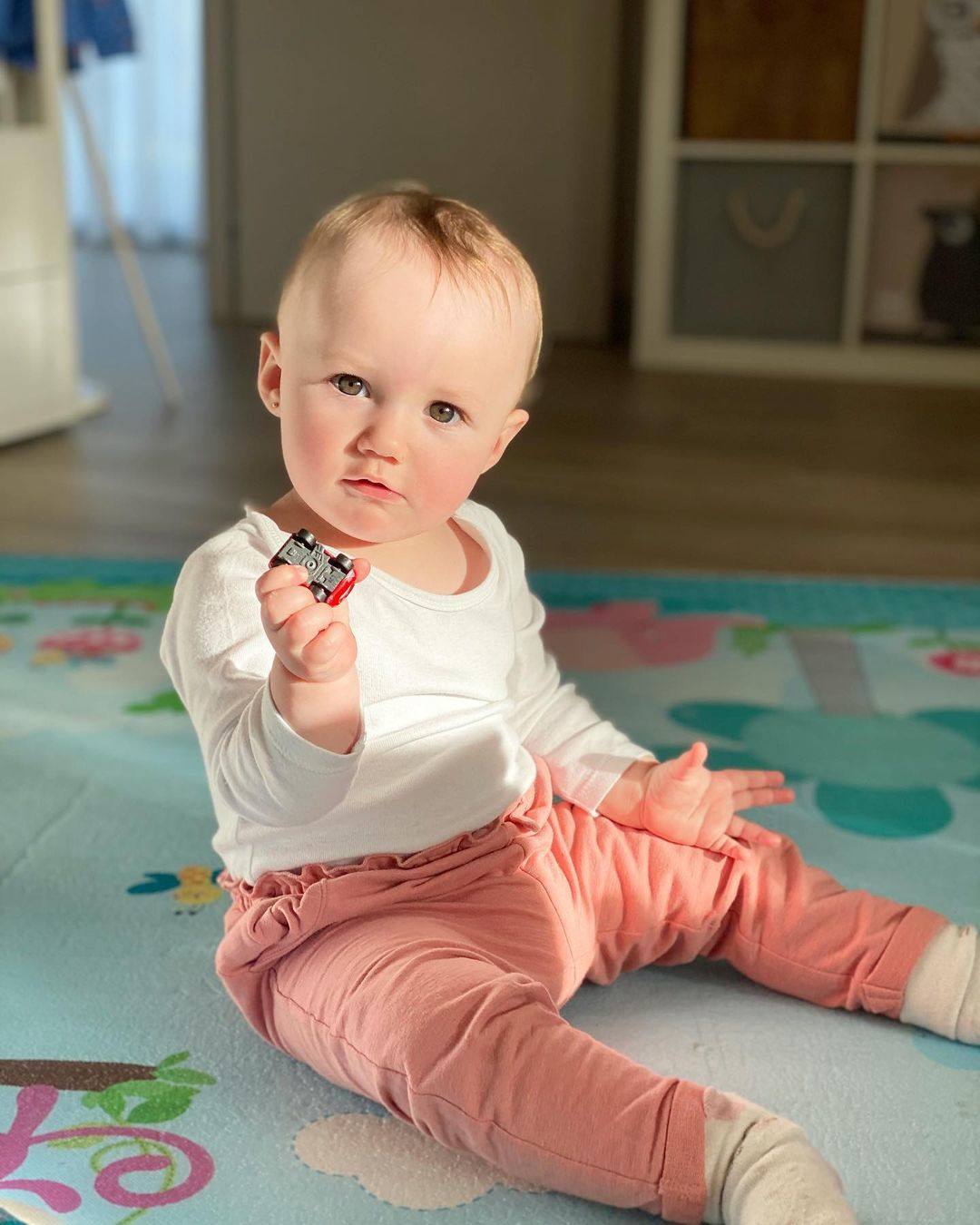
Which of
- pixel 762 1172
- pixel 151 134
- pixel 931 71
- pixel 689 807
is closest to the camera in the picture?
pixel 762 1172

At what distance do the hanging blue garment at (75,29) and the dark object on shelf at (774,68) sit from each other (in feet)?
3.67

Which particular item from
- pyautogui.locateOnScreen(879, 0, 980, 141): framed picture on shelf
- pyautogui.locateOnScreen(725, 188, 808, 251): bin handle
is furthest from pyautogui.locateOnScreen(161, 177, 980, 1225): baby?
pyautogui.locateOnScreen(879, 0, 980, 141): framed picture on shelf

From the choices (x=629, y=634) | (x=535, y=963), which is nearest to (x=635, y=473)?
(x=629, y=634)

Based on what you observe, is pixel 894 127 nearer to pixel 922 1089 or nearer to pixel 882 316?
pixel 882 316

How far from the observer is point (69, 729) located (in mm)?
1155

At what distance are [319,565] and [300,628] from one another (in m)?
0.03

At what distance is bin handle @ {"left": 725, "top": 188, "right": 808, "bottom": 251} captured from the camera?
9.52 feet

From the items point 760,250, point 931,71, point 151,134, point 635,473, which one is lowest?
point 635,473

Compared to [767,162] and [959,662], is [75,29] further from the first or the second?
[959,662]

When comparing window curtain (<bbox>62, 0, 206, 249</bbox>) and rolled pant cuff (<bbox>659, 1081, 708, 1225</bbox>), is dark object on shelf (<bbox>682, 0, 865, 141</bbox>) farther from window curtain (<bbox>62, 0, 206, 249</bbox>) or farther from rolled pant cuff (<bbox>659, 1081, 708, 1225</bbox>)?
rolled pant cuff (<bbox>659, 1081, 708, 1225</bbox>)

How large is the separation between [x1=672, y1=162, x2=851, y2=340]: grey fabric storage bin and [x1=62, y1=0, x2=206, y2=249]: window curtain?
7.01ft

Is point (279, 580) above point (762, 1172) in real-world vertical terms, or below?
above

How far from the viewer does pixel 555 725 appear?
0.86 meters

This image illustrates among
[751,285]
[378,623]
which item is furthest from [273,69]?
[378,623]
